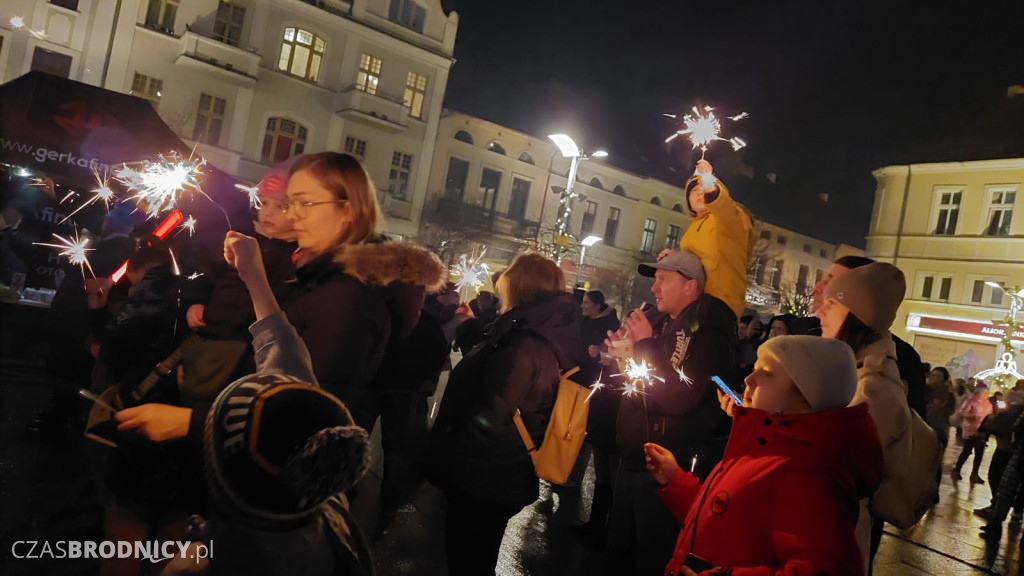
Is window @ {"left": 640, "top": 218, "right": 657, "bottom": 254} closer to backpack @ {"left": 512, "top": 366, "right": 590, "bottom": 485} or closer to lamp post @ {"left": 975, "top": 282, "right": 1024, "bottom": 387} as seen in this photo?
lamp post @ {"left": 975, "top": 282, "right": 1024, "bottom": 387}

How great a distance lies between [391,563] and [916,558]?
5.25m

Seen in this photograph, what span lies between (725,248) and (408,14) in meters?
28.8

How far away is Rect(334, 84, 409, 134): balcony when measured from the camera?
27.8m

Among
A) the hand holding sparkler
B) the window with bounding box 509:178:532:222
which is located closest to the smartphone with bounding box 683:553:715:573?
the hand holding sparkler

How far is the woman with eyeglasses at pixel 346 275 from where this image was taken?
2.21 m

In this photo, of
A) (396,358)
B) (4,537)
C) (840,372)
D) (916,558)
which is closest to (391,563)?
(396,358)

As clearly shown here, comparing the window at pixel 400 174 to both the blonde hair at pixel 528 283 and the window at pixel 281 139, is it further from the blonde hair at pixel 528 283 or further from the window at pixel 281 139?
the blonde hair at pixel 528 283

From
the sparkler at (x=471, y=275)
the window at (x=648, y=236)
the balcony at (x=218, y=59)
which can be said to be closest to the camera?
the sparkler at (x=471, y=275)

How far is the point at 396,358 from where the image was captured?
455cm

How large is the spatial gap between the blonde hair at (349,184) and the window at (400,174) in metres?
28.4

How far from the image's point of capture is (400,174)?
30922 millimetres

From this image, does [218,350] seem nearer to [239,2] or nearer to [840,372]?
[840,372]

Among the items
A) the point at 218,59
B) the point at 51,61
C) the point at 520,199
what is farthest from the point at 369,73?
the point at 520,199

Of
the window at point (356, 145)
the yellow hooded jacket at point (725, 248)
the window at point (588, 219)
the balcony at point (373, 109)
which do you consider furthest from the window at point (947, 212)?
the yellow hooded jacket at point (725, 248)
